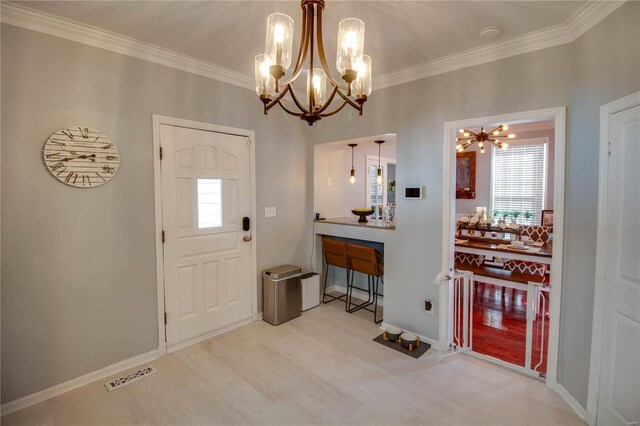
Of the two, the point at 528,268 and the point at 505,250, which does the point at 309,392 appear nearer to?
the point at 505,250

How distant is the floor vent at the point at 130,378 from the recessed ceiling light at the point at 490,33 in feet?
12.0

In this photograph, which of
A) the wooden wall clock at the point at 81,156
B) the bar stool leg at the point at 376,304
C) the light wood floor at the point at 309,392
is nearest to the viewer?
the light wood floor at the point at 309,392

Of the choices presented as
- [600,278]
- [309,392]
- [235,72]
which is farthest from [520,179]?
[309,392]

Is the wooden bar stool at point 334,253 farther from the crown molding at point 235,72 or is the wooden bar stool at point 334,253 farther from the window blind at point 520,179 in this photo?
the window blind at point 520,179

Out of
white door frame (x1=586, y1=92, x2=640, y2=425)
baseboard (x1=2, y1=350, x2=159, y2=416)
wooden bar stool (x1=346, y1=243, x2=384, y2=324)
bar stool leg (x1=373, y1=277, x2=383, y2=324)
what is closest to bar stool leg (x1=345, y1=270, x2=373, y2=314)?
wooden bar stool (x1=346, y1=243, x2=384, y2=324)

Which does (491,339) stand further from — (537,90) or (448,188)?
(537,90)

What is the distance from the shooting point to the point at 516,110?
241 cm

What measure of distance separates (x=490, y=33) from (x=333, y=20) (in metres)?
1.16

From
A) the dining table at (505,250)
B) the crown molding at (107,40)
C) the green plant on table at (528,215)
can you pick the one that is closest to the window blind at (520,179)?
the green plant on table at (528,215)

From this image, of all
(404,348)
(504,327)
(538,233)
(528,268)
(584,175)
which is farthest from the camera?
(538,233)

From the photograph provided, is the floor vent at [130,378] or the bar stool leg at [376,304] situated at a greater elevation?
the bar stool leg at [376,304]

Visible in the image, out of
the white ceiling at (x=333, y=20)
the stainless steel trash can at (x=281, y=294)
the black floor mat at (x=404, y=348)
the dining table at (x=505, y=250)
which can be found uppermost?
the white ceiling at (x=333, y=20)

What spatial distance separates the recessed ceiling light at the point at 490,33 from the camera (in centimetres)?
221

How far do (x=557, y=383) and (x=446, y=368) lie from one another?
0.76m
